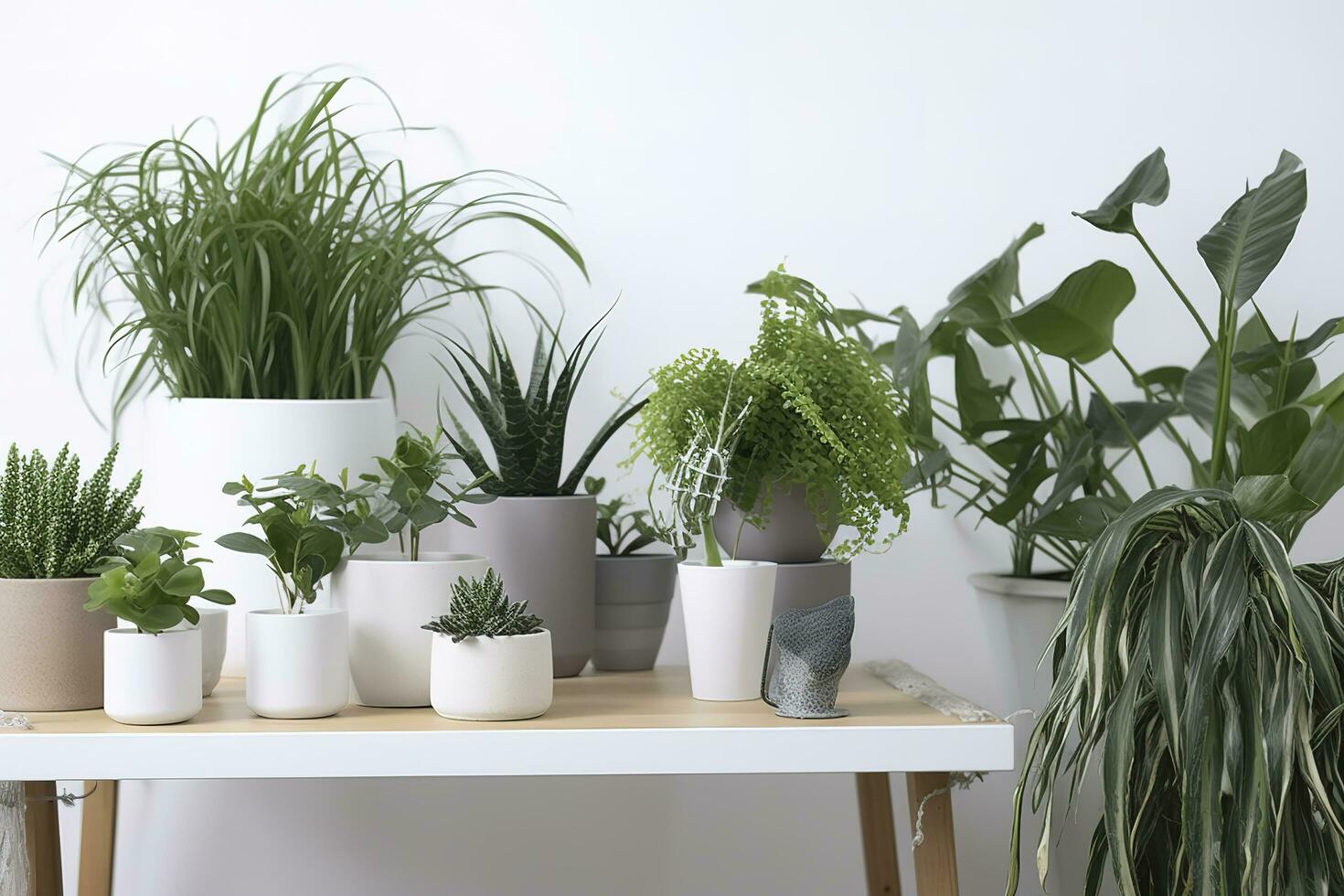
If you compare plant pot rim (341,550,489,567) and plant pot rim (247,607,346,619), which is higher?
plant pot rim (341,550,489,567)

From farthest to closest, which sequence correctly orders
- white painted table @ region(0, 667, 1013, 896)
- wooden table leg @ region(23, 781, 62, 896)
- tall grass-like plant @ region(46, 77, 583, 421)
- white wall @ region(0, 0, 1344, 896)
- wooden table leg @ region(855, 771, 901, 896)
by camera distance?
white wall @ region(0, 0, 1344, 896)
wooden table leg @ region(855, 771, 901, 896)
tall grass-like plant @ region(46, 77, 583, 421)
wooden table leg @ region(23, 781, 62, 896)
white painted table @ region(0, 667, 1013, 896)

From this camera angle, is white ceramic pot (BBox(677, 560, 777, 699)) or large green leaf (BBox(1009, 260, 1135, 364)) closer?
white ceramic pot (BBox(677, 560, 777, 699))

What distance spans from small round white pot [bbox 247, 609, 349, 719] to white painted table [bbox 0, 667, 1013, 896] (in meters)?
0.01

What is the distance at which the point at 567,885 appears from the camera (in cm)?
133

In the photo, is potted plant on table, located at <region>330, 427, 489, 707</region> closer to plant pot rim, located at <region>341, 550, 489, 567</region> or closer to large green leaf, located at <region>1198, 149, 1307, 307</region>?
plant pot rim, located at <region>341, 550, 489, 567</region>

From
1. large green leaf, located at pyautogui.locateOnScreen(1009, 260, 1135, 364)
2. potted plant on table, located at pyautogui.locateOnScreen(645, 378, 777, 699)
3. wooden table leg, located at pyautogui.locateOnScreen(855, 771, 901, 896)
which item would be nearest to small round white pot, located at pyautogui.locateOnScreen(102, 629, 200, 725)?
potted plant on table, located at pyautogui.locateOnScreen(645, 378, 777, 699)

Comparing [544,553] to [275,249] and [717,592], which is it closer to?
[717,592]

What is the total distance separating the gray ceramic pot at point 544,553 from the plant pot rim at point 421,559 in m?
0.02

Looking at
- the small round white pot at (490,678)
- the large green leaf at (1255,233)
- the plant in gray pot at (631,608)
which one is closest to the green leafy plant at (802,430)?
the plant in gray pot at (631,608)

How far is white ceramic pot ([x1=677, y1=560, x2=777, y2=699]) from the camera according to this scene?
37.2 inches

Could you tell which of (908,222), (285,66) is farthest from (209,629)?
(908,222)

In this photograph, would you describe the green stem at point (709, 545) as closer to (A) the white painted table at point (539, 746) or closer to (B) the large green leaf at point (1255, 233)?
(A) the white painted table at point (539, 746)

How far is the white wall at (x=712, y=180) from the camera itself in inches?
51.9

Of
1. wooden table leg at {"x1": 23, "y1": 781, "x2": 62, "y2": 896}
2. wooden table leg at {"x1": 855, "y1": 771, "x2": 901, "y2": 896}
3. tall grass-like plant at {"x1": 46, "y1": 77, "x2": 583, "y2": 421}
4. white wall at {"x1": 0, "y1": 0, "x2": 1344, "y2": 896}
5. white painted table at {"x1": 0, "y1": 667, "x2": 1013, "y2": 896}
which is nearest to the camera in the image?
white painted table at {"x1": 0, "y1": 667, "x2": 1013, "y2": 896}
